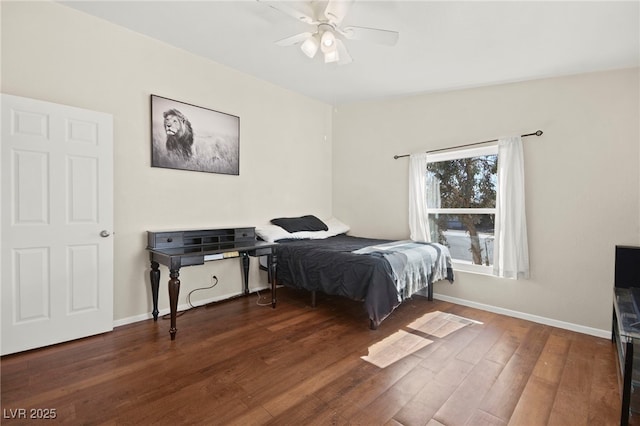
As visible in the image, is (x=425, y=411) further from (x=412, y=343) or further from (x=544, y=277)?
(x=544, y=277)

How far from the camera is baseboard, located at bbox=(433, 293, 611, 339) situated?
2832mm

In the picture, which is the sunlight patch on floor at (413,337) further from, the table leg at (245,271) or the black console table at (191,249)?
the table leg at (245,271)

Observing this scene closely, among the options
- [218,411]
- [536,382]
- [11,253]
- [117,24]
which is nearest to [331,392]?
[218,411]

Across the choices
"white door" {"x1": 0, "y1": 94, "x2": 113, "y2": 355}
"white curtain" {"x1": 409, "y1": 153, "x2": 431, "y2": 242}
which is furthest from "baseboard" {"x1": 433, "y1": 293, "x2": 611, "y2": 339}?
"white door" {"x1": 0, "y1": 94, "x2": 113, "y2": 355}

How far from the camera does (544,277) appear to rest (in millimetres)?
3129

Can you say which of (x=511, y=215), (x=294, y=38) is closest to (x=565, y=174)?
(x=511, y=215)

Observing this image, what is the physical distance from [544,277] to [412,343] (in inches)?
66.4

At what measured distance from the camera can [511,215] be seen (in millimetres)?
3209

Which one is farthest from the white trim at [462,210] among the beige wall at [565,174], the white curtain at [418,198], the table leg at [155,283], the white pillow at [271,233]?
the table leg at [155,283]

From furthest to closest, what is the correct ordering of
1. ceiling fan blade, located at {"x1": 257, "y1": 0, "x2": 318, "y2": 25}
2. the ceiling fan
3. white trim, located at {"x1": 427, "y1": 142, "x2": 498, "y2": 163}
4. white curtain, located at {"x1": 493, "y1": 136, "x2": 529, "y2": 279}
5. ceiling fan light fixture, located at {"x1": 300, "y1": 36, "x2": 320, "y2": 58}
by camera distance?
white trim, located at {"x1": 427, "y1": 142, "x2": 498, "y2": 163}, white curtain, located at {"x1": 493, "y1": 136, "x2": 529, "y2": 279}, ceiling fan light fixture, located at {"x1": 300, "y1": 36, "x2": 320, "y2": 58}, the ceiling fan, ceiling fan blade, located at {"x1": 257, "y1": 0, "x2": 318, "y2": 25}

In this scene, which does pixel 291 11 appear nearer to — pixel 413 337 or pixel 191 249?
pixel 191 249

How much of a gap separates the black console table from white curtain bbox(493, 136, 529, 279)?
2.48m

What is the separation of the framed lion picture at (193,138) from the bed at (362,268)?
98cm

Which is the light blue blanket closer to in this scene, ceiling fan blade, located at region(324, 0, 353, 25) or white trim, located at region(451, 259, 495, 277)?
white trim, located at region(451, 259, 495, 277)
